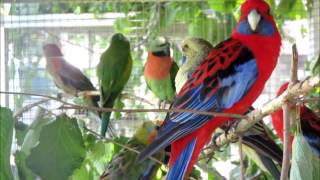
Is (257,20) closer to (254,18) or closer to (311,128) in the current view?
(254,18)

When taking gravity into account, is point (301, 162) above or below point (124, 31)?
below

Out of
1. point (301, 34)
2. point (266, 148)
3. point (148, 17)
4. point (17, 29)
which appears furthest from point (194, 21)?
point (266, 148)

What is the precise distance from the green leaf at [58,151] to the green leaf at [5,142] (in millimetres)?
36

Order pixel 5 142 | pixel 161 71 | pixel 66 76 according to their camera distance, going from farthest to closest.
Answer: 1. pixel 66 76
2. pixel 161 71
3. pixel 5 142

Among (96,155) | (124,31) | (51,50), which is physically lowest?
(96,155)

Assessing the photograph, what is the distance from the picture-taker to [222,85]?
871mm

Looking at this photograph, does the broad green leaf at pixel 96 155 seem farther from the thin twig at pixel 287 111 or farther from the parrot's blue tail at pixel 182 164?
the thin twig at pixel 287 111

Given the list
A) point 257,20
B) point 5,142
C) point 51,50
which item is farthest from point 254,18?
point 51,50

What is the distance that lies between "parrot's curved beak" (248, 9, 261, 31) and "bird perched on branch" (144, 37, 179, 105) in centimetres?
49

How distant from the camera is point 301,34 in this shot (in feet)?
6.63

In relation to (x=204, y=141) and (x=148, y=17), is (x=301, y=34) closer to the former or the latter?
(x=148, y=17)

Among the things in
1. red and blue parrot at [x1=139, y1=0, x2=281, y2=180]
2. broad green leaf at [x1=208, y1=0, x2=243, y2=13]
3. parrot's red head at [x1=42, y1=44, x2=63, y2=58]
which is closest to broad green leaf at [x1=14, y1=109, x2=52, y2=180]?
red and blue parrot at [x1=139, y1=0, x2=281, y2=180]

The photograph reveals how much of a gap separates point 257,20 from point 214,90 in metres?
0.19

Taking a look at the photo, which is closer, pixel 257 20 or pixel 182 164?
pixel 182 164
